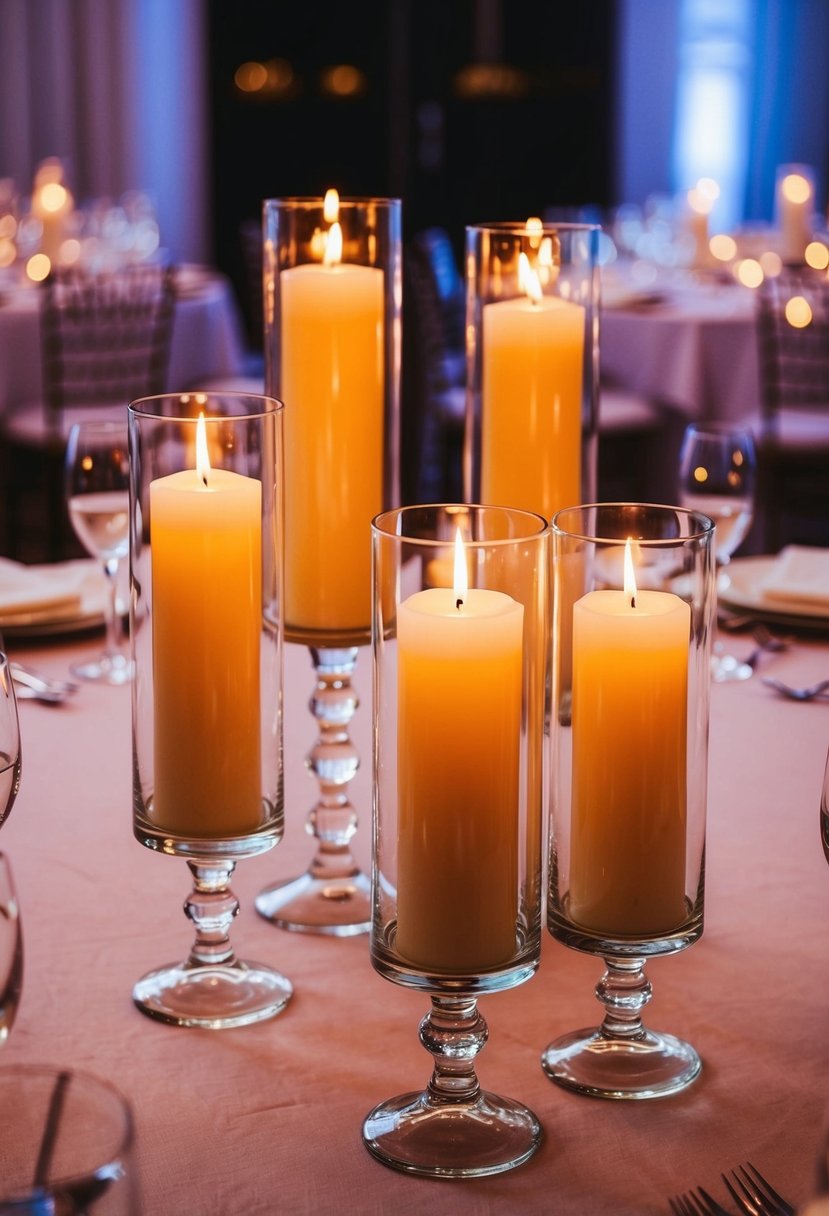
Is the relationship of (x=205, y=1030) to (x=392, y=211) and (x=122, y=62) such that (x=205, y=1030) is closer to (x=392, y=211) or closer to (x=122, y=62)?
(x=392, y=211)

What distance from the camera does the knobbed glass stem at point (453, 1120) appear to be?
75 cm

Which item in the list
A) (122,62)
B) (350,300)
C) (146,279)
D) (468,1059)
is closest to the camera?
(468,1059)

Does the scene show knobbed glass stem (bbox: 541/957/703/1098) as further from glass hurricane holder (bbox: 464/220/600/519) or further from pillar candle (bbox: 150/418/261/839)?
glass hurricane holder (bbox: 464/220/600/519)

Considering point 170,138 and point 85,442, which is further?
point 170,138

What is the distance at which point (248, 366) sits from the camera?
205 inches

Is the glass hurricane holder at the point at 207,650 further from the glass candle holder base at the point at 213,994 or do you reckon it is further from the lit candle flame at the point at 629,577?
the lit candle flame at the point at 629,577

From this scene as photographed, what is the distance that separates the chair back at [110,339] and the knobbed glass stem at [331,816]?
2925 millimetres

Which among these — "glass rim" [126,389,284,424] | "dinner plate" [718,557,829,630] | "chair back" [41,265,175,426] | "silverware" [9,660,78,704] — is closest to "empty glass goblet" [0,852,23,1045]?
"glass rim" [126,389,284,424]

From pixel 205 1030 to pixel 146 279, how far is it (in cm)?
343

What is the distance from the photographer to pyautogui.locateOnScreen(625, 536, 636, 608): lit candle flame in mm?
748

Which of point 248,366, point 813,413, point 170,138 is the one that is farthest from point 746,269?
point 170,138

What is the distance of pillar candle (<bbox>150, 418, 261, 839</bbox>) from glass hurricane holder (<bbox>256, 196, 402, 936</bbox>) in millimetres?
158

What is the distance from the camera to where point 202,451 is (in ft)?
2.78

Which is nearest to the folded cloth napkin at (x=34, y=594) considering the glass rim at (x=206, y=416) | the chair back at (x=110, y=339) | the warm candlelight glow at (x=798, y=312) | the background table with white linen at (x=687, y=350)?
the glass rim at (x=206, y=416)
